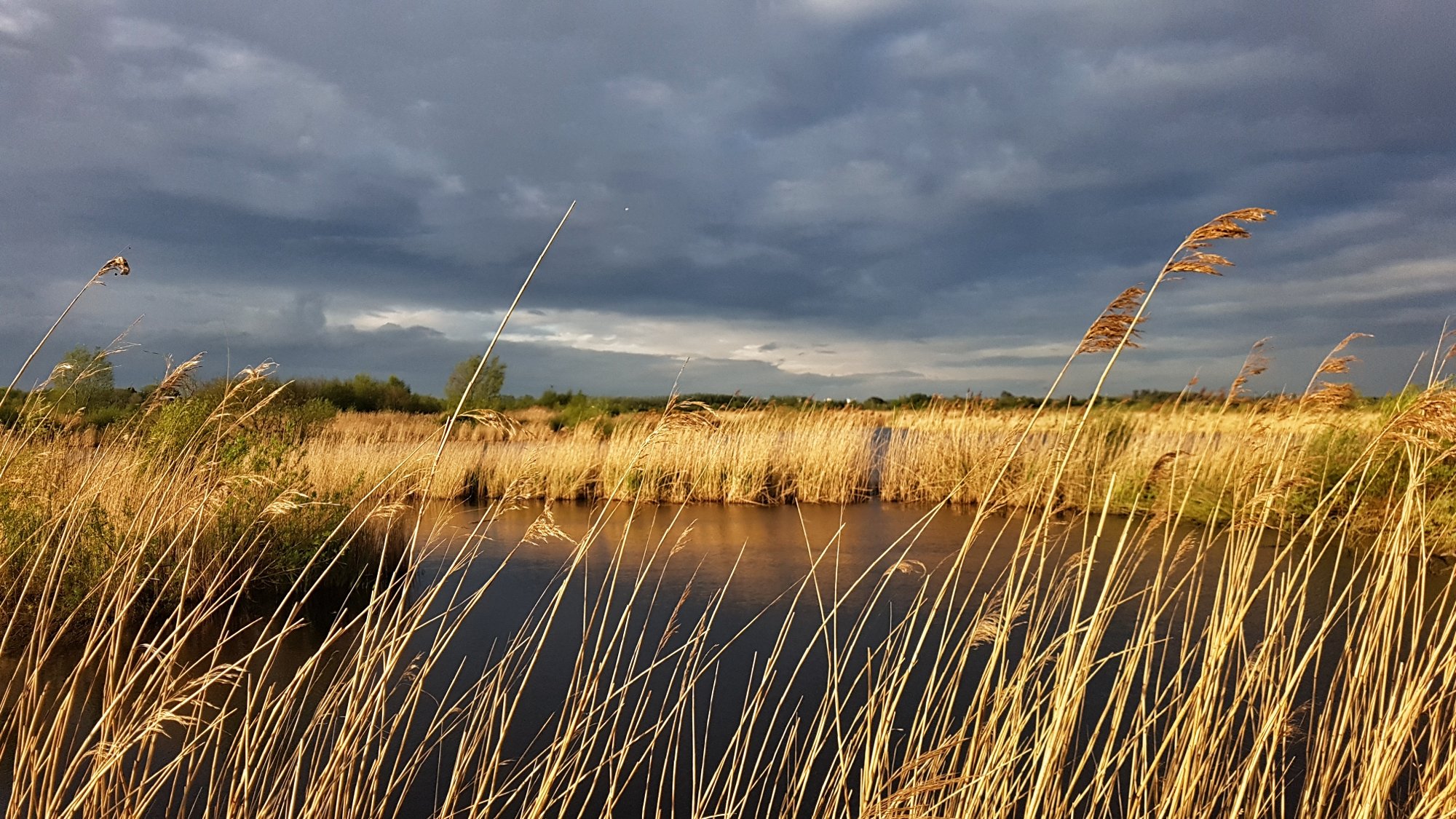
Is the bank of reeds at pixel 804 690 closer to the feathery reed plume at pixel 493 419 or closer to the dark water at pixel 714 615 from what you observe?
the dark water at pixel 714 615

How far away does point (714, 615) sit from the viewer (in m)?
2.85

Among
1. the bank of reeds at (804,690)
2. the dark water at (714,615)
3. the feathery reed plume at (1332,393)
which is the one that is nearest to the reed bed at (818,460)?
the dark water at (714,615)

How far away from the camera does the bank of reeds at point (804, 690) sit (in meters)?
1.81

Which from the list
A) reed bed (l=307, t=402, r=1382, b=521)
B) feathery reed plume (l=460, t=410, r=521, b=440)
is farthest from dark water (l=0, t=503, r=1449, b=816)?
reed bed (l=307, t=402, r=1382, b=521)

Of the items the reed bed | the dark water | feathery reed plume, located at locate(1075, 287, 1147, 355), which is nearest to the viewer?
feathery reed plume, located at locate(1075, 287, 1147, 355)

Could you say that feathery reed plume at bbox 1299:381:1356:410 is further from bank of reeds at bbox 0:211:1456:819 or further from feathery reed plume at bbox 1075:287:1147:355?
feathery reed plume at bbox 1075:287:1147:355

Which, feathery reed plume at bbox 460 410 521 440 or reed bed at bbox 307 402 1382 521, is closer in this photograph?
feathery reed plume at bbox 460 410 521 440

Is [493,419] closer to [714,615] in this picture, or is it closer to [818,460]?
[714,615]

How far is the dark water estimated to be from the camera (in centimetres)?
244

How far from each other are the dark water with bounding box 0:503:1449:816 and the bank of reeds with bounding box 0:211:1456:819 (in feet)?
0.16

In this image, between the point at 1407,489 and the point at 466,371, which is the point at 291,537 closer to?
the point at 1407,489

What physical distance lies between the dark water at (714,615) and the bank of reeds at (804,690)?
5 centimetres

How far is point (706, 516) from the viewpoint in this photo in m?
9.69

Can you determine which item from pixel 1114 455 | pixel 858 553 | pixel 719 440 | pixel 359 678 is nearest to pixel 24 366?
pixel 359 678
